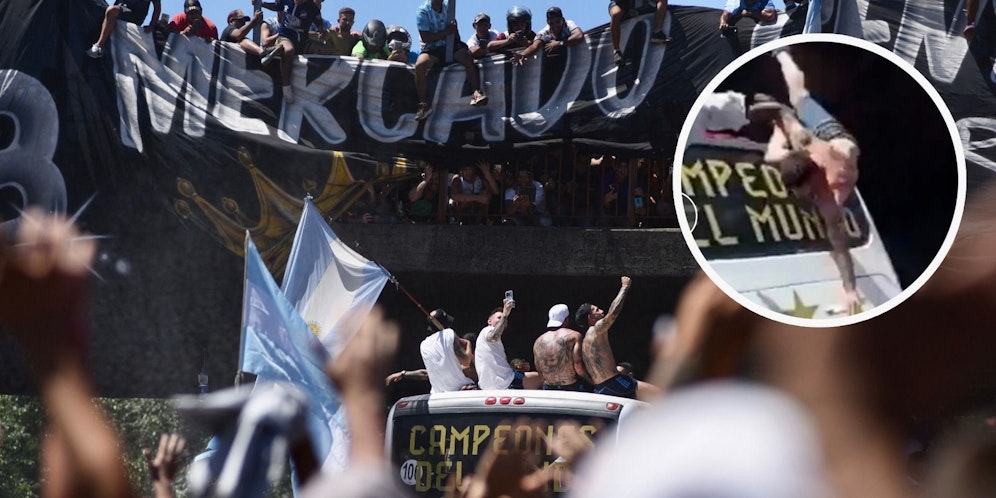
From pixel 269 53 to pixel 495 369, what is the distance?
4287mm

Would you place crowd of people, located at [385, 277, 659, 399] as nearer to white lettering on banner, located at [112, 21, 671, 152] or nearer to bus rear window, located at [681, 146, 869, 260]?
white lettering on banner, located at [112, 21, 671, 152]

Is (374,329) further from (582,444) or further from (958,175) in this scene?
(958,175)

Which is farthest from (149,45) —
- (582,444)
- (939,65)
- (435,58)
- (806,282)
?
→ (806,282)

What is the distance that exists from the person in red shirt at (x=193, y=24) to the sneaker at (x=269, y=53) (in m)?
0.60

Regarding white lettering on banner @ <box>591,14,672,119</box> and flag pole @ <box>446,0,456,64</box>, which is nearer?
white lettering on banner @ <box>591,14,672,119</box>

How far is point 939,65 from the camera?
34.5 feet

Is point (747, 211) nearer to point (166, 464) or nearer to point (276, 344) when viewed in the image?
point (166, 464)

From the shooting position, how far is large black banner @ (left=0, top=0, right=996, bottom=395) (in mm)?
12109

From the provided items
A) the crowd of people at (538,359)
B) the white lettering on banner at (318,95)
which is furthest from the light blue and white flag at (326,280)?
the white lettering on banner at (318,95)

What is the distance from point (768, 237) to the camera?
5.84 feet

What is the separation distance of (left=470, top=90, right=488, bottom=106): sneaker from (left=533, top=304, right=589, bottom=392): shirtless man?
3033 millimetres

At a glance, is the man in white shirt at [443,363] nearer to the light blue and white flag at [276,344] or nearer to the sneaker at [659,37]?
the light blue and white flag at [276,344]

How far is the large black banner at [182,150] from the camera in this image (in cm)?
1211

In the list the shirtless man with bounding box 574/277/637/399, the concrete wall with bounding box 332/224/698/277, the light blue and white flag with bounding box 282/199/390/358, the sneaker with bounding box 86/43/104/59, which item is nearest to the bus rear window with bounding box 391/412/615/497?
the shirtless man with bounding box 574/277/637/399
